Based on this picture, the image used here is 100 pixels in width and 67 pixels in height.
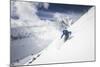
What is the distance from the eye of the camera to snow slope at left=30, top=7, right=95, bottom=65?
219 cm

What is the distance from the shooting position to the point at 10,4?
2.01 m

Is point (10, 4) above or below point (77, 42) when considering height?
above

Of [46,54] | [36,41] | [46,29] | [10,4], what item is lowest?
[46,54]

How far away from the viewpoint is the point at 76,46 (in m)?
2.30

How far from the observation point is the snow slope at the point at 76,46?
219 cm

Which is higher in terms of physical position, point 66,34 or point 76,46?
point 66,34

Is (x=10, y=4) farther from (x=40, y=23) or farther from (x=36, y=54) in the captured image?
(x=36, y=54)

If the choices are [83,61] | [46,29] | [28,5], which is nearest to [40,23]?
[46,29]

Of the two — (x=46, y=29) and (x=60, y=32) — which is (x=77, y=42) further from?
(x=46, y=29)
